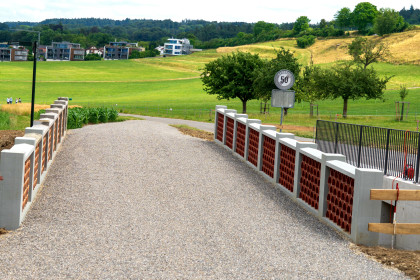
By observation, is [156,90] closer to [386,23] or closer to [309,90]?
[309,90]

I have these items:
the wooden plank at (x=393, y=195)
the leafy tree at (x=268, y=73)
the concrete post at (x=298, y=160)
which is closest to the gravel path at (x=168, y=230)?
the concrete post at (x=298, y=160)

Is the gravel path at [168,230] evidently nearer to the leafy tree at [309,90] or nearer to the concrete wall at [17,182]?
the concrete wall at [17,182]

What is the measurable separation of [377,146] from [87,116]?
22.0m

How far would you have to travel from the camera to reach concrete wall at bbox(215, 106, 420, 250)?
1073cm

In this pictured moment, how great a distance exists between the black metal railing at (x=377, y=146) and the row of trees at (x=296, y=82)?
46.2 metres

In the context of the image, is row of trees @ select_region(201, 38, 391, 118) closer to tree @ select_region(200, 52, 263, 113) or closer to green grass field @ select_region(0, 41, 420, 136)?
tree @ select_region(200, 52, 263, 113)

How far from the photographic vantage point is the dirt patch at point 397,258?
9.05 metres

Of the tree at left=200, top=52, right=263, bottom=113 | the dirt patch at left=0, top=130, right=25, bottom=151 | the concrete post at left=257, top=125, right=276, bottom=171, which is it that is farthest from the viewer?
the tree at left=200, top=52, right=263, bottom=113

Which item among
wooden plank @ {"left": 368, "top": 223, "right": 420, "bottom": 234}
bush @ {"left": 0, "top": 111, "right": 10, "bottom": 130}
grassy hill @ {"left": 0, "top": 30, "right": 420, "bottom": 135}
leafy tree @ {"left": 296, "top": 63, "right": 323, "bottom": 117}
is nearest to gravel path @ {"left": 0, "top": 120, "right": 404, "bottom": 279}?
wooden plank @ {"left": 368, "top": 223, "right": 420, "bottom": 234}

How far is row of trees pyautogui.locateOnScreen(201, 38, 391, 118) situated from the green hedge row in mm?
28688

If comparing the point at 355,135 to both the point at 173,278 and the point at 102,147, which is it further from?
the point at 102,147

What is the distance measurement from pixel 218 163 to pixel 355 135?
5508 mm

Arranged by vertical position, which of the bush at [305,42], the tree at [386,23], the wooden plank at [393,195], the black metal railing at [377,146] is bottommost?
the wooden plank at [393,195]

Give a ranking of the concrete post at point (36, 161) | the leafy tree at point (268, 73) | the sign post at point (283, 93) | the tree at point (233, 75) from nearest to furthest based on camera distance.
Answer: the concrete post at point (36, 161), the sign post at point (283, 93), the leafy tree at point (268, 73), the tree at point (233, 75)
